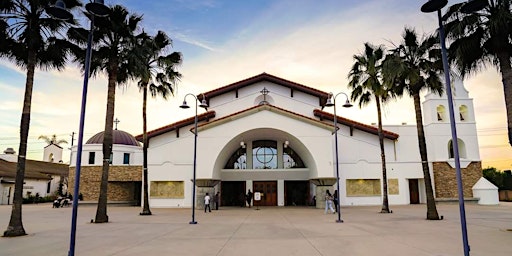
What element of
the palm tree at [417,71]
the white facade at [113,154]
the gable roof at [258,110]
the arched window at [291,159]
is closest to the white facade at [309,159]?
the arched window at [291,159]

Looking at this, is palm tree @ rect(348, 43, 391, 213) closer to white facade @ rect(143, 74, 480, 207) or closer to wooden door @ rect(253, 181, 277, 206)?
white facade @ rect(143, 74, 480, 207)

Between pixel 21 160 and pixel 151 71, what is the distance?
12.3 m

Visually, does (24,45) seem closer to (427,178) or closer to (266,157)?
(427,178)

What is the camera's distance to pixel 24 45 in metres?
14.5

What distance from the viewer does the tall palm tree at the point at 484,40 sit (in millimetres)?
13425

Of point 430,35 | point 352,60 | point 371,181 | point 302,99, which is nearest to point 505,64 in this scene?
point 430,35

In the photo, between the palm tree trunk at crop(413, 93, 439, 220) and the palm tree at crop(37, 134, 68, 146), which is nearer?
the palm tree trunk at crop(413, 93, 439, 220)

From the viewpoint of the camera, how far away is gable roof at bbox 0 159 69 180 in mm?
45484

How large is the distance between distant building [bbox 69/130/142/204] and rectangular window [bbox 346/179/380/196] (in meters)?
21.3

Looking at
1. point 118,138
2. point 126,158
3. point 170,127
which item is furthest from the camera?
point 118,138

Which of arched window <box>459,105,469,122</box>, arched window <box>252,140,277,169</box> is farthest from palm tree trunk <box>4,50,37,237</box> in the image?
arched window <box>459,105,469,122</box>

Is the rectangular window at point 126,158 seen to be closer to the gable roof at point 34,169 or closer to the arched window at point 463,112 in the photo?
the gable roof at point 34,169

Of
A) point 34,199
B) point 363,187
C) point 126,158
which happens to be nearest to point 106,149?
point 363,187

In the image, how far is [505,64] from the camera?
1395 centimetres
